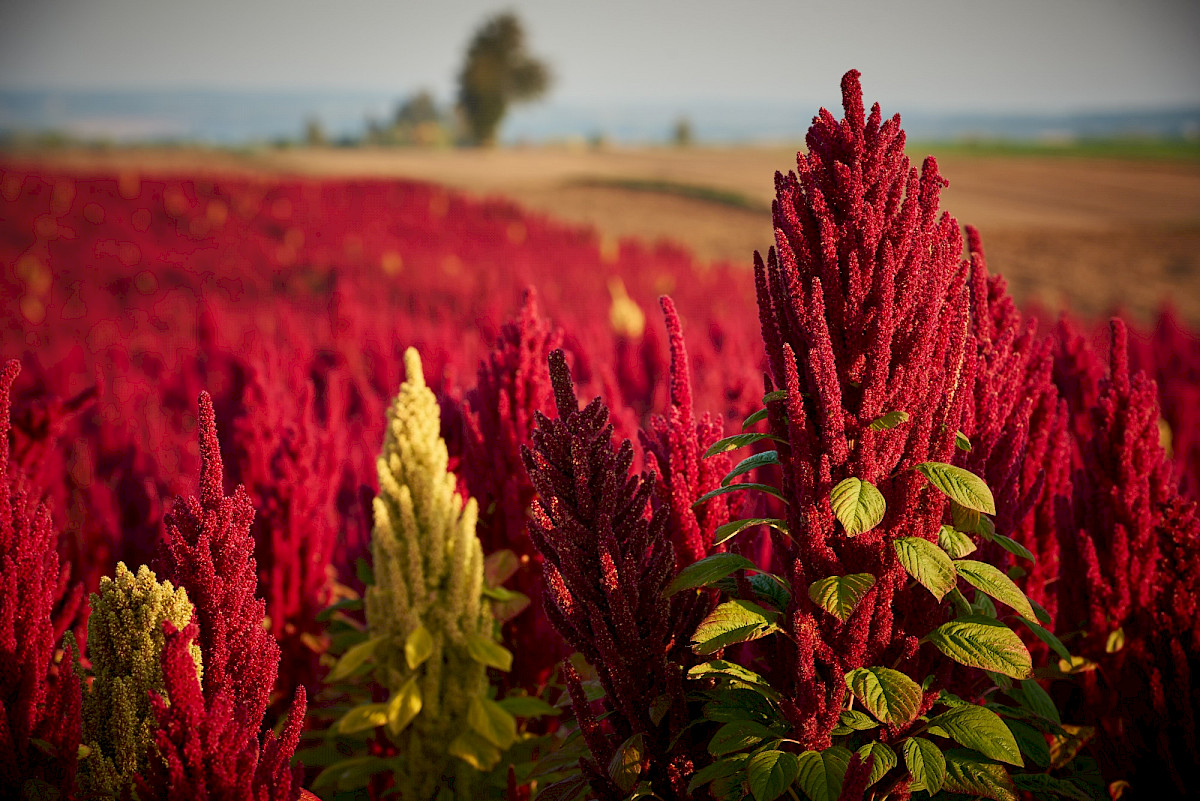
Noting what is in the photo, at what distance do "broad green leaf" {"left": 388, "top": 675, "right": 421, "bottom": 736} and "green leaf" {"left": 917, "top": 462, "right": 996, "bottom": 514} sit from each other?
119 cm

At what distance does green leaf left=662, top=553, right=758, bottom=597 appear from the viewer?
1.27 meters

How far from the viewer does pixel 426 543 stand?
6.45 feet

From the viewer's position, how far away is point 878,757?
1.23 m

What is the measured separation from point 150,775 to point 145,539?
1748mm

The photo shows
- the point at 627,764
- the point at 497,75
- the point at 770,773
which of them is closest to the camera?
the point at 770,773

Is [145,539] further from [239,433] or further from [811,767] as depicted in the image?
[811,767]

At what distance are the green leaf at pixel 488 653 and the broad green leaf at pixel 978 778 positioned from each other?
0.90m

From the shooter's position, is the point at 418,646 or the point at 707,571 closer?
the point at 707,571

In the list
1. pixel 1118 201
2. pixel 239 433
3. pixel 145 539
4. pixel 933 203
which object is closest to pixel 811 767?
pixel 933 203

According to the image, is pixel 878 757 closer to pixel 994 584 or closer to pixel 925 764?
pixel 925 764

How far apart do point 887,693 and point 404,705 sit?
1081mm

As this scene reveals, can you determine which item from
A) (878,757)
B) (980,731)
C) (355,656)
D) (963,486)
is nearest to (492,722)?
(355,656)

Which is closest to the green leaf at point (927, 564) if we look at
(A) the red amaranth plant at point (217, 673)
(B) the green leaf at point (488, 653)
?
(A) the red amaranth plant at point (217, 673)

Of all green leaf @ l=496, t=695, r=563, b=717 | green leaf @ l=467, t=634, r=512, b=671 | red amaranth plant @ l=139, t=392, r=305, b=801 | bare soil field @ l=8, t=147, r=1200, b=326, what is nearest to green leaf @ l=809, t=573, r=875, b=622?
red amaranth plant @ l=139, t=392, r=305, b=801
